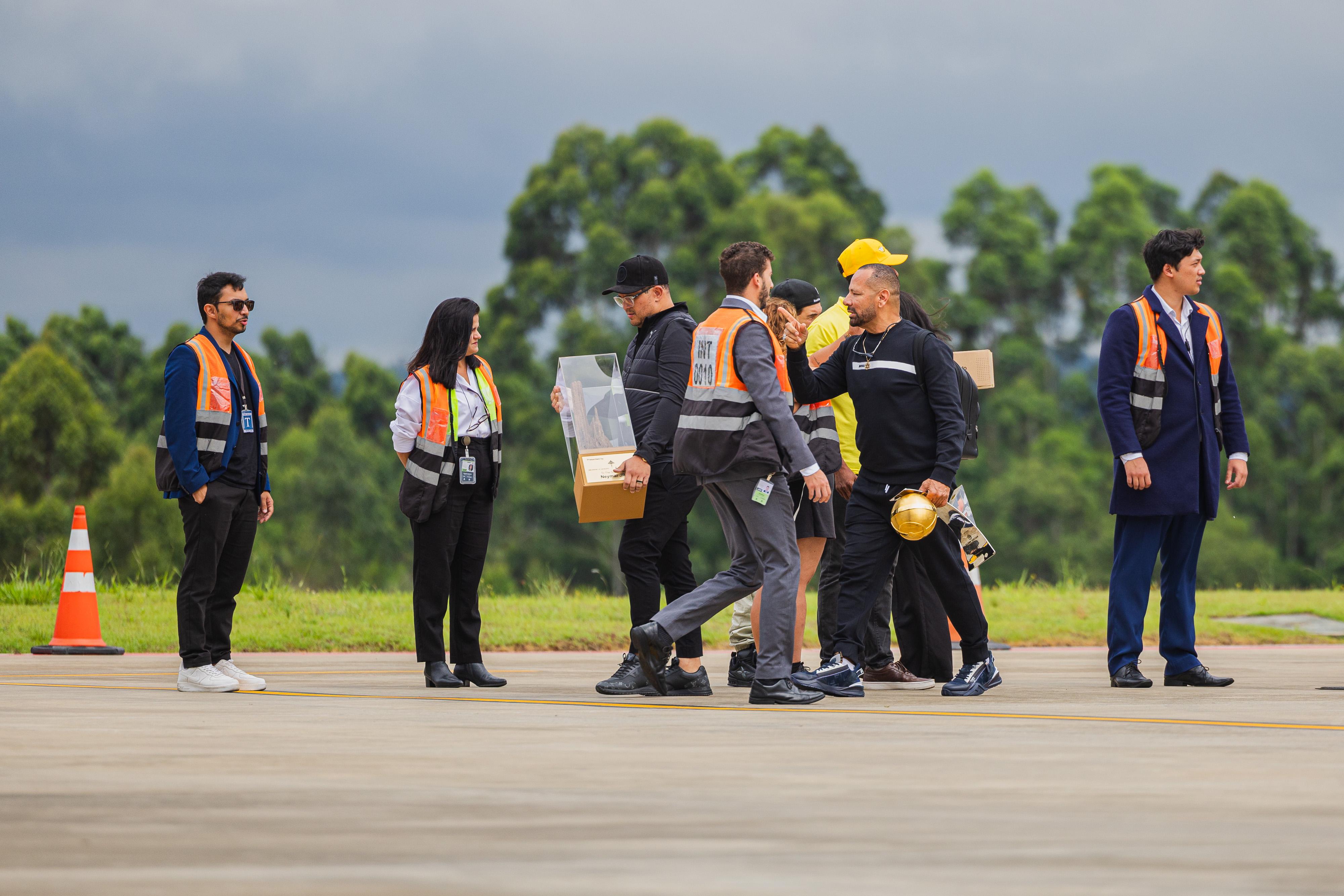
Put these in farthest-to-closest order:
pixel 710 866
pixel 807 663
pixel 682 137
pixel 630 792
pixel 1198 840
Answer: pixel 682 137 < pixel 807 663 < pixel 630 792 < pixel 1198 840 < pixel 710 866

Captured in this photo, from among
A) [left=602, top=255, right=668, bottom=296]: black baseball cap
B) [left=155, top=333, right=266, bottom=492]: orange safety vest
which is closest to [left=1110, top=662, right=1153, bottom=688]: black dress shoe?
[left=602, top=255, right=668, bottom=296]: black baseball cap

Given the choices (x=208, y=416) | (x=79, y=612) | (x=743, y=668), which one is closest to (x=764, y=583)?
(x=743, y=668)

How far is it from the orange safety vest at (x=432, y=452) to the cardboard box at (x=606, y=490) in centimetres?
56

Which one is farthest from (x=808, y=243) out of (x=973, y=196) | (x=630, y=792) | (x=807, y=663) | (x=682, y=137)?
(x=630, y=792)

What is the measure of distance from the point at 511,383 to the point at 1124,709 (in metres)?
49.1

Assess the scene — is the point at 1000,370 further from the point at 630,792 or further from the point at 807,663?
the point at 630,792

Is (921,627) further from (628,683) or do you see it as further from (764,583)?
(628,683)

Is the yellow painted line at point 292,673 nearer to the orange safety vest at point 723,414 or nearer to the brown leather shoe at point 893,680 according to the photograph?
the brown leather shoe at point 893,680

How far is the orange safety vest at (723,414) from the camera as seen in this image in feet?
24.2

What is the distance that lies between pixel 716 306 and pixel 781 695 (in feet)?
162

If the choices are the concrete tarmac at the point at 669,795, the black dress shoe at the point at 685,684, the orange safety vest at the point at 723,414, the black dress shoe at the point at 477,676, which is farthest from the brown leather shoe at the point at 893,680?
the black dress shoe at the point at 477,676

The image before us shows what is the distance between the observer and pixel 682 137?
60219 mm

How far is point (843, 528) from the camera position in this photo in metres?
8.75

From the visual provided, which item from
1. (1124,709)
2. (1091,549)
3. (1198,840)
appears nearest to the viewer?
(1198,840)
